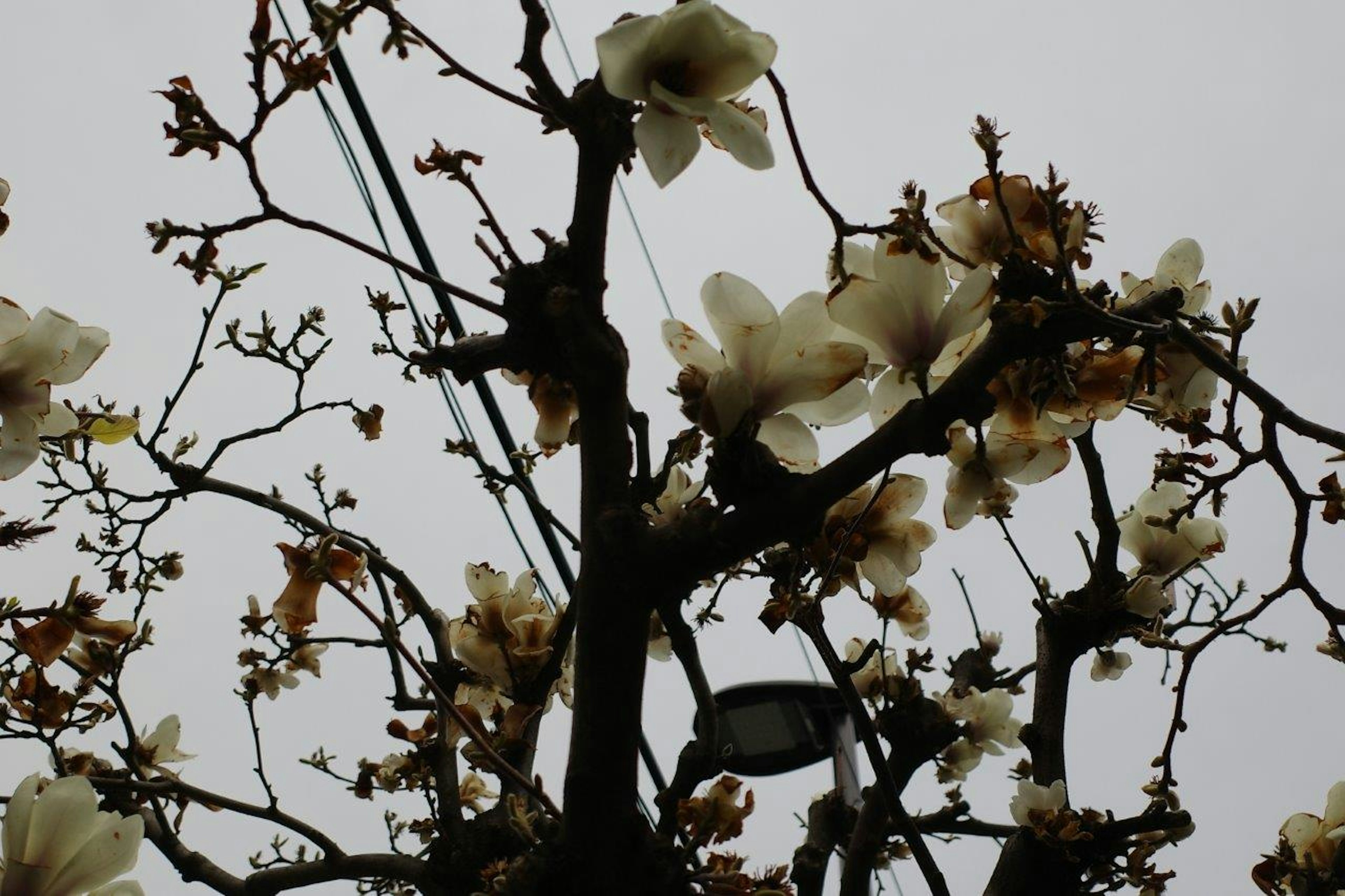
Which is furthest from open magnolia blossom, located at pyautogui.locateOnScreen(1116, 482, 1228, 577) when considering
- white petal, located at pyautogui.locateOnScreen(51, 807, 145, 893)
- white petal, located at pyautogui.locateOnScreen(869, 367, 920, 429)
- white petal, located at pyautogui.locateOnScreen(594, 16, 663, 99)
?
white petal, located at pyautogui.locateOnScreen(51, 807, 145, 893)

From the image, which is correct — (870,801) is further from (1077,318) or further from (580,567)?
(1077,318)

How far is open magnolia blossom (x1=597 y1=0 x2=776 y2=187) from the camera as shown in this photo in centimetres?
88

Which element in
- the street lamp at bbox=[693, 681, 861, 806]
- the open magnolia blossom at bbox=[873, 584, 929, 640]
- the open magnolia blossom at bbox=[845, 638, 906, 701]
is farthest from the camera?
the street lamp at bbox=[693, 681, 861, 806]

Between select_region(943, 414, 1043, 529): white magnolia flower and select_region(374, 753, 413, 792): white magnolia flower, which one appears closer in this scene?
select_region(943, 414, 1043, 529): white magnolia flower

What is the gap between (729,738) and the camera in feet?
9.37

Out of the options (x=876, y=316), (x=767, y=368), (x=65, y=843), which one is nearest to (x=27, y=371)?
(x=65, y=843)

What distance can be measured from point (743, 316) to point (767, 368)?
53 millimetres

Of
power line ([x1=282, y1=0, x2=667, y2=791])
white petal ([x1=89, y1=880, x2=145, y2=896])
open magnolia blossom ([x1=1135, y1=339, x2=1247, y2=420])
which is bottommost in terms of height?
white petal ([x1=89, y1=880, x2=145, y2=896])

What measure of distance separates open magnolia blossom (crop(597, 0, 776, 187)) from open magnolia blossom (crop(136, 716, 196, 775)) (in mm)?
1290

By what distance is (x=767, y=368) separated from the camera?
99cm

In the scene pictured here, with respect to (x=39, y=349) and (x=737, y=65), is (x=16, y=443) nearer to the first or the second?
(x=39, y=349)

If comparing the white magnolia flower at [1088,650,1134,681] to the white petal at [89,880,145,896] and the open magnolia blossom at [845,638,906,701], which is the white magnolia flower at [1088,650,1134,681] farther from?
the white petal at [89,880,145,896]

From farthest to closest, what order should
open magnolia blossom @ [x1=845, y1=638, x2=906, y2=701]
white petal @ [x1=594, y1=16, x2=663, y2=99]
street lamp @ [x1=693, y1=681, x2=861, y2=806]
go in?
street lamp @ [x1=693, y1=681, x2=861, y2=806] < open magnolia blossom @ [x1=845, y1=638, x2=906, y2=701] < white petal @ [x1=594, y1=16, x2=663, y2=99]

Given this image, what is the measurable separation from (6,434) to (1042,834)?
1.41 meters
